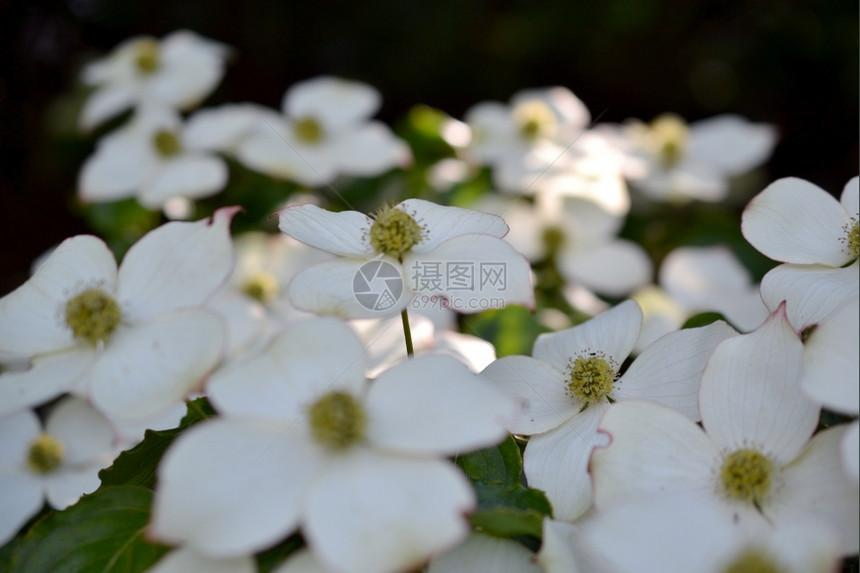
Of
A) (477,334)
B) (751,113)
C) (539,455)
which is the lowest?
(751,113)

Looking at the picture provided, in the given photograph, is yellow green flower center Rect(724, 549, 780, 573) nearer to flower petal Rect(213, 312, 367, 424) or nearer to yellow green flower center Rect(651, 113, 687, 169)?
flower petal Rect(213, 312, 367, 424)

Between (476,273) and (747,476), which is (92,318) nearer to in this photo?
(476,273)

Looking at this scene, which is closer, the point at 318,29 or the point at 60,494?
the point at 60,494

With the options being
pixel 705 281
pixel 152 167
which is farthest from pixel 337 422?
pixel 152 167

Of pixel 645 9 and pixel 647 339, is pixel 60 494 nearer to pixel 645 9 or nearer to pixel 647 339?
pixel 647 339

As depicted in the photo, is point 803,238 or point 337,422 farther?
point 803,238

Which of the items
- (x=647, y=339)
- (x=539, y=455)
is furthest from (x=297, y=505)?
(x=647, y=339)
